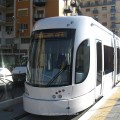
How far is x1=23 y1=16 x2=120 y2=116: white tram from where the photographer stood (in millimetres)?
9422

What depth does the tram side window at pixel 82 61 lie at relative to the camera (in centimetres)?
984

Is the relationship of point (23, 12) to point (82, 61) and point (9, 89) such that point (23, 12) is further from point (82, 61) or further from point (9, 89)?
point (82, 61)

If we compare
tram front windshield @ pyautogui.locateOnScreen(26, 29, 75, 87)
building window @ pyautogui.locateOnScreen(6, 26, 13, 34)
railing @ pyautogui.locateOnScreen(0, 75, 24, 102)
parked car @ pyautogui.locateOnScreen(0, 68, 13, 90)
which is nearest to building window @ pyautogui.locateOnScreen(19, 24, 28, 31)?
building window @ pyautogui.locateOnScreen(6, 26, 13, 34)

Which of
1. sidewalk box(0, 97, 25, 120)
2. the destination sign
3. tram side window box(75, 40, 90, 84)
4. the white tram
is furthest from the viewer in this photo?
sidewalk box(0, 97, 25, 120)

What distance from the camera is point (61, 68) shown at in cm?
972

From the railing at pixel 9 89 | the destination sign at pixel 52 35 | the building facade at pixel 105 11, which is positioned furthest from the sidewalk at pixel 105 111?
the building facade at pixel 105 11

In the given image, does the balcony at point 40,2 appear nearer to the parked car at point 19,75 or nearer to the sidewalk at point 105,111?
the parked car at point 19,75

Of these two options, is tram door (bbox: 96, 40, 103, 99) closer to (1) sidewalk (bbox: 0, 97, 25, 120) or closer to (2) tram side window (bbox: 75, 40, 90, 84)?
(2) tram side window (bbox: 75, 40, 90, 84)

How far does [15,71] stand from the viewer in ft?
67.3

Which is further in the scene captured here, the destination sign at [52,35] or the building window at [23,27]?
the building window at [23,27]

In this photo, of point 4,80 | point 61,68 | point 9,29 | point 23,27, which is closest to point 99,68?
point 61,68

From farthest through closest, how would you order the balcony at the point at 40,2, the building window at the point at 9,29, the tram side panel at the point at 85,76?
the building window at the point at 9,29
the balcony at the point at 40,2
the tram side panel at the point at 85,76

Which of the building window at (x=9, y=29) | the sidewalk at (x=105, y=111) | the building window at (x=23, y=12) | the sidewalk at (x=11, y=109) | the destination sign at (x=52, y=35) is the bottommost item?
the sidewalk at (x=11, y=109)

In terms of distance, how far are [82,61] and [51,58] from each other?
0.90m
